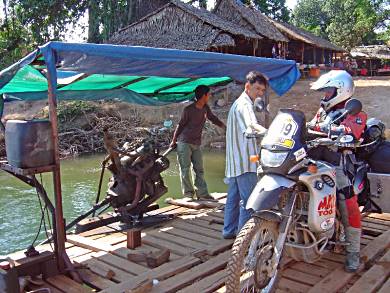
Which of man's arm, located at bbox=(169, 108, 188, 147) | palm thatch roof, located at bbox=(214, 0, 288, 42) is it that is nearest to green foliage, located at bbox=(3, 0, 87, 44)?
palm thatch roof, located at bbox=(214, 0, 288, 42)

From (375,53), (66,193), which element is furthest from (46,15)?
(375,53)

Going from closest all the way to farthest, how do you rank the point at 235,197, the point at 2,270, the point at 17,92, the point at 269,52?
1. the point at 2,270
2. the point at 235,197
3. the point at 17,92
4. the point at 269,52

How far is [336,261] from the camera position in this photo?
3441 millimetres

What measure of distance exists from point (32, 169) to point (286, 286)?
6.34 feet

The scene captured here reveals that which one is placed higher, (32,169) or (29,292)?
(32,169)

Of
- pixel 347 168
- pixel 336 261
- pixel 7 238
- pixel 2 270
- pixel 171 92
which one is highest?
pixel 171 92

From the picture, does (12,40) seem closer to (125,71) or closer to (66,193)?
(66,193)

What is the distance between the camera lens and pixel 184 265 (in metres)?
3.35

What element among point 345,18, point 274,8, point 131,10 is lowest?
point 131,10

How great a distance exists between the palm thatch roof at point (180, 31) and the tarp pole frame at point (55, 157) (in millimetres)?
12482

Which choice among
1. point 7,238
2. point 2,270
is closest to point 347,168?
point 2,270

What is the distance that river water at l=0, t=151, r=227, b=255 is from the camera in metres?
6.40

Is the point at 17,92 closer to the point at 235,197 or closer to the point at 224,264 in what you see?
the point at 235,197

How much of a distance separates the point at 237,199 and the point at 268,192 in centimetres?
133
